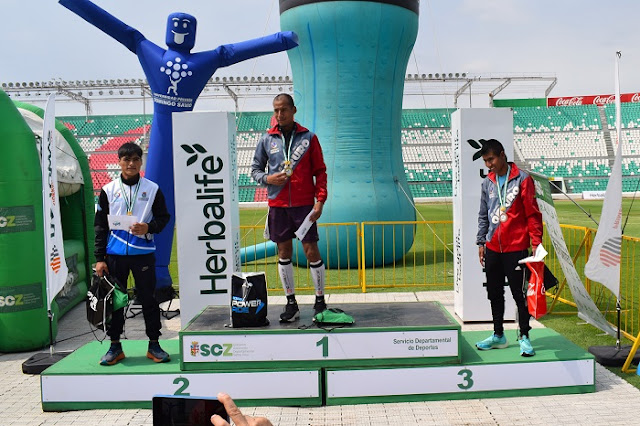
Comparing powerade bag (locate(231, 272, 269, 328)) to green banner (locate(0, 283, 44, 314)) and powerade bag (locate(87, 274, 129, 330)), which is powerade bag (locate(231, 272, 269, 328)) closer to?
powerade bag (locate(87, 274, 129, 330))

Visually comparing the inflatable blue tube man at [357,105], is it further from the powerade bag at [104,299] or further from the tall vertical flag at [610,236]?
the powerade bag at [104,299]

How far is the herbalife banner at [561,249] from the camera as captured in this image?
17.5ft

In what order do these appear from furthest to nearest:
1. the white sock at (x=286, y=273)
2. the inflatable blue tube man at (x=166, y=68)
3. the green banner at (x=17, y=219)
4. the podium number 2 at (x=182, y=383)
A: the inflatable blue tube man at (x=166, y=68) → the green banner at (x=17, y=219) → the white sock at (x=286, y=273) → the podium number 2 at (x=182, y=383)

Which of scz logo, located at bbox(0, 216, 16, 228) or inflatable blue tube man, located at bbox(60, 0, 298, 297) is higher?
inflatable blue tube man, located at bbox(60, 0, 298, 297)

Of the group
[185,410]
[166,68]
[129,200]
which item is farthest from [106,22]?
[185,410]

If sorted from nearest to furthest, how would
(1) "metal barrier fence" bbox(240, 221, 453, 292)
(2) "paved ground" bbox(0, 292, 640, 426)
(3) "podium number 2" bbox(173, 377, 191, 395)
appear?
(2) "paved ground" bbox(0, 292, 640, 426) < (3) "podium number 2" bbox(173, 377, 191, 395) < (1) "metal barrier fence" bbox(240, 221, 453, 292)

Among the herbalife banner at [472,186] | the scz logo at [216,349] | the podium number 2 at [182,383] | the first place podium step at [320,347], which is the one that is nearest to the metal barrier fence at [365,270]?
the herbalife banner at [472,186]

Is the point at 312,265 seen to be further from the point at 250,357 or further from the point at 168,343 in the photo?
the point at 168,343

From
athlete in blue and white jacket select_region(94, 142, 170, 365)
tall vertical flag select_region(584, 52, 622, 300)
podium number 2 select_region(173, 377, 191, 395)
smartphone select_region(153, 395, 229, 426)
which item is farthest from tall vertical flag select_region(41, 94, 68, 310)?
tall vertical flag select_region(584, 52, 622, 300)

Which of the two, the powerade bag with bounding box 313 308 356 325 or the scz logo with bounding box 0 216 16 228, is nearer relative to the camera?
the powerade bag with bounding box 313 308 356 325

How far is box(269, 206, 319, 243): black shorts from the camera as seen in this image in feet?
14.9

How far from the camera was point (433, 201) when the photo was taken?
1344 inches

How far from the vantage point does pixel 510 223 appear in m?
4.30

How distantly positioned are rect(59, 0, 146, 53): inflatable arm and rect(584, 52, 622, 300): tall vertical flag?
5552 mm
